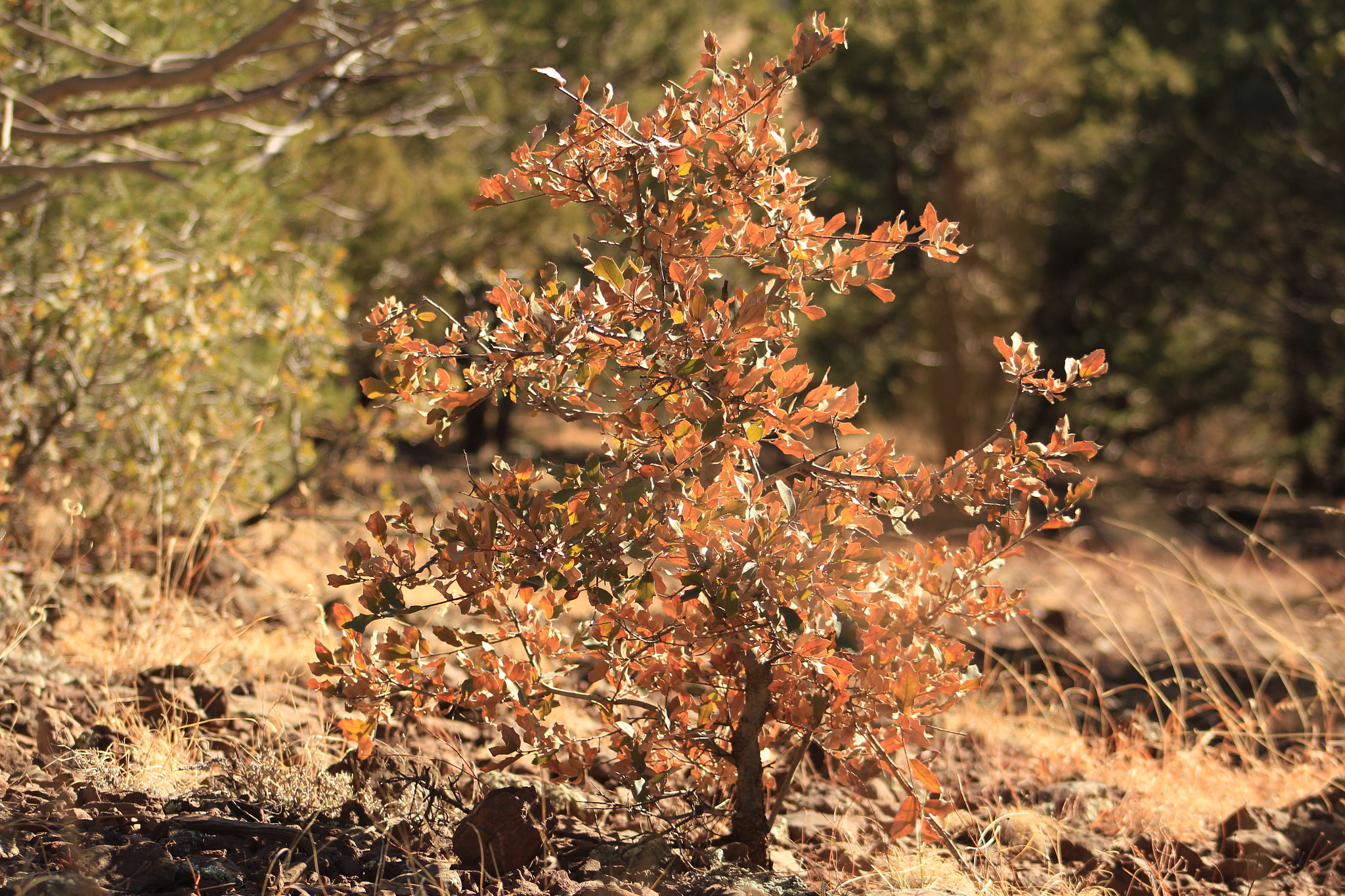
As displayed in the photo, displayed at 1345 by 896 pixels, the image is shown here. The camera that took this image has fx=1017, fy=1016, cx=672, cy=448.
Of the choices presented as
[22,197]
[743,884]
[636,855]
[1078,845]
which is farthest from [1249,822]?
[22,197]

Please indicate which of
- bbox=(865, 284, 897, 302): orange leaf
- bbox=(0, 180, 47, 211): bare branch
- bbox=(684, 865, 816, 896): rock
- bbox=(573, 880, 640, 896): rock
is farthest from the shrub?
bbox=(865, 284, 897, 302): orange leaf

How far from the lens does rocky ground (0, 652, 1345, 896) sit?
1.84m

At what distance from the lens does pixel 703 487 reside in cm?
196

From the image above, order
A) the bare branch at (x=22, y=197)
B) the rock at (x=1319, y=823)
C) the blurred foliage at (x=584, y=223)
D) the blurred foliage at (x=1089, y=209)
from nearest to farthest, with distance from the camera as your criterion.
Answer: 1. the rock at (x=1319, y=823)
2. the bare branch at (x=22, y=197)
3. the blurred foliage at (x=584, y=223)
4. the blurred foliage at (x=1089, y=209)

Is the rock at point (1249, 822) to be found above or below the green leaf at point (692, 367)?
below

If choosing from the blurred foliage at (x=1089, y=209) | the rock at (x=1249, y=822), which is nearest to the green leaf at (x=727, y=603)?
the rock at (x=1249, y=822)

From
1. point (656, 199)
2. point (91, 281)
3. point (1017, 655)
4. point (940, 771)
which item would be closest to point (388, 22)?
point (91, 281)

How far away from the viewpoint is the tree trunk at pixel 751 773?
2.04 meters

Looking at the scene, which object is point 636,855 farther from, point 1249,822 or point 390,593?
point 1249,822

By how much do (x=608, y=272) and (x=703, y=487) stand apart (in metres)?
0.46

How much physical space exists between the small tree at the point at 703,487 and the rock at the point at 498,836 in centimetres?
11

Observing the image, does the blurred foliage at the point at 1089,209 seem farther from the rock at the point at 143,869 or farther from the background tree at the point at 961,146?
the rock at the point at 143,869

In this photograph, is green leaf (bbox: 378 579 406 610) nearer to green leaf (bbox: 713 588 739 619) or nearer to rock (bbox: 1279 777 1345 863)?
green leaf (bbox: 713 588 739 619)

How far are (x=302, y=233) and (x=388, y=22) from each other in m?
4.46
